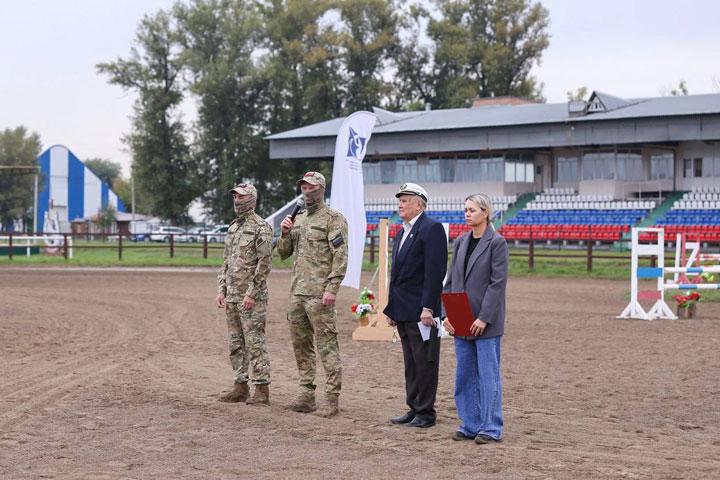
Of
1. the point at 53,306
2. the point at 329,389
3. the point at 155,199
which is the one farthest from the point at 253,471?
the point at 155,199

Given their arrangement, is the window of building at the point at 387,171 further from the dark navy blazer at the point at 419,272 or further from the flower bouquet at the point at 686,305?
the dark navy blazer at the point at 419,272

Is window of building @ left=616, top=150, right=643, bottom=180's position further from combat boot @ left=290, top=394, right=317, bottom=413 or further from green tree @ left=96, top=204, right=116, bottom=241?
combat boot @ left=290, top=394, right=317, bottom=413

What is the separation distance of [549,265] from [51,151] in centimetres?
5227

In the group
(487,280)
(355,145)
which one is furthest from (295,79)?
(487,280)

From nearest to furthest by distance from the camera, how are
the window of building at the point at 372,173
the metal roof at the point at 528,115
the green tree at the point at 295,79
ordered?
the metal roof at the point at 528,115
the window of building at the point at 372,173
the green tree at the point at 295,79

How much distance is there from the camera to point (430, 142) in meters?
51.5

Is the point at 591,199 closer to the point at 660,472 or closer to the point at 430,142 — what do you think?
the point at 430,142

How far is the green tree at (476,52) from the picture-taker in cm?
6912

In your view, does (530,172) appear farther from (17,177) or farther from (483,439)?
(483,439)

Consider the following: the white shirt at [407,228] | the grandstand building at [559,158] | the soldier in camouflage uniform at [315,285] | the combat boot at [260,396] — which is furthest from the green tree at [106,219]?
the white shirt at [407,228]

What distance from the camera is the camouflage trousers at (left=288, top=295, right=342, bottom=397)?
7777 mm

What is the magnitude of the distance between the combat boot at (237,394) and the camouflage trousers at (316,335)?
693 millimetres

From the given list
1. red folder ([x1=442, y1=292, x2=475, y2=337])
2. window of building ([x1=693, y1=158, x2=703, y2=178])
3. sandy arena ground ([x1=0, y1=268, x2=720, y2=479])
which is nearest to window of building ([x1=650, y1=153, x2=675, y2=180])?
window of building ([x1=693, y1=158, x2=703, y2=178])

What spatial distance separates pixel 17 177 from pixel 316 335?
67356 millimetres
